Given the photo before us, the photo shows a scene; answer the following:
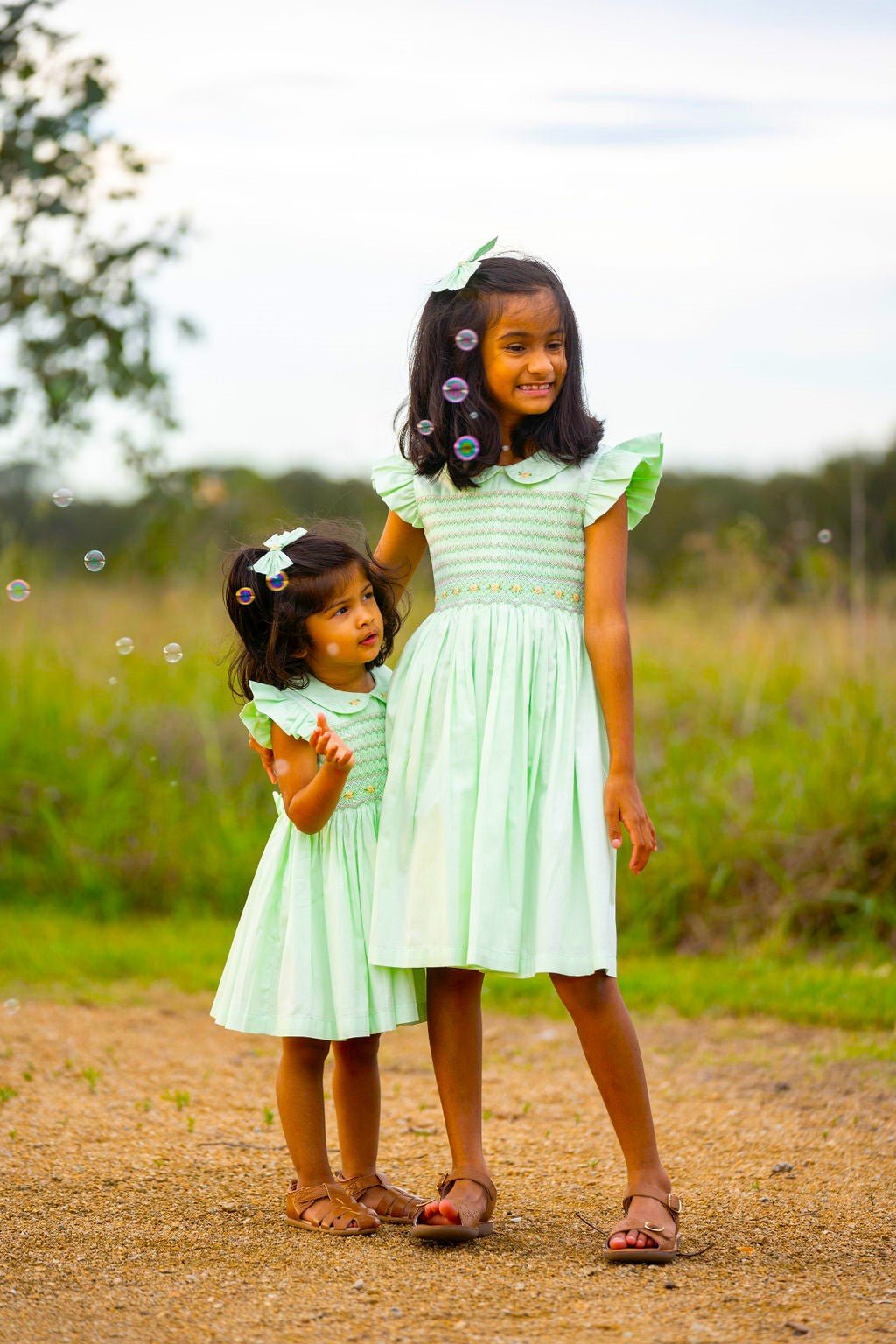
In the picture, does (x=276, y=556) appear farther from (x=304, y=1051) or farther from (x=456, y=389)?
(x=304, y=1051)

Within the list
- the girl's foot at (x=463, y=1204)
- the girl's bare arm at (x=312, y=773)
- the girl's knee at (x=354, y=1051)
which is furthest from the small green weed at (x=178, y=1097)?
the girl's bare arm at (x=312, y=773)

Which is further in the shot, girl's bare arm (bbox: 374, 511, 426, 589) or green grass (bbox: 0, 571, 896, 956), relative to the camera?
green grass (bbox: 0, 571, 896, 956)

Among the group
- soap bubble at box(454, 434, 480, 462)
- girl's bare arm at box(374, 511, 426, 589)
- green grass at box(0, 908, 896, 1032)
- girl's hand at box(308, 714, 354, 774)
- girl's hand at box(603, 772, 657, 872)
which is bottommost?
green grass at box(0, 908, 896, 1032)

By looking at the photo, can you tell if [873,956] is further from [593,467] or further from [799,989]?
[593,467]

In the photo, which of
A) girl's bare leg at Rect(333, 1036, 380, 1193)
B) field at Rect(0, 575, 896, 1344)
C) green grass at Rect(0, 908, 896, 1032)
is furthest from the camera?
green grass at Rect(0, 908, 896, 1032)

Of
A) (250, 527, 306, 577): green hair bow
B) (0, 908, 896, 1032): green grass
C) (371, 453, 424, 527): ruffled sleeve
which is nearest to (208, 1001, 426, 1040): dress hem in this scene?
(250, 527, 306, 577): green hair bow

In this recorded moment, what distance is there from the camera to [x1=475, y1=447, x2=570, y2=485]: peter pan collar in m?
2.82

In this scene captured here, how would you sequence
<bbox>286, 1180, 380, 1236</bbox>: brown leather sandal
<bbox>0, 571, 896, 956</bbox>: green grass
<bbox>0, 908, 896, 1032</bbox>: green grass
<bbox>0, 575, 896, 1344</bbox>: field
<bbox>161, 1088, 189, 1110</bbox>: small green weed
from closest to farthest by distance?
<bbox>0, 575, 896, 1344</bbox>: field → <bbox>286, 1180, 380, 1236</bbox>: brown leather sandal → <bbox>161, 1088, 189, 1110</bbox>: small green weed → <bbox>0, 908, 896, 1032</bbox>: green grass → <bbox>0, 571, 896, 956</bbox>: green grass

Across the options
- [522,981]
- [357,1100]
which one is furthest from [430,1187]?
[522,981]

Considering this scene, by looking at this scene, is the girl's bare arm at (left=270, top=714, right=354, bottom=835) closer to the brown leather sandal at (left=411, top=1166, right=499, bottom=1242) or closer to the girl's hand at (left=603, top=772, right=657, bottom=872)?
the girl's hand at (left=603, top=772, right=657, bottom=872)

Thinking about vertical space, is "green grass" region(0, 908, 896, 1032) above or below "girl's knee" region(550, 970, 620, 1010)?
below

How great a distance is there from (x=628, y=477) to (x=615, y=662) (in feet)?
1.16

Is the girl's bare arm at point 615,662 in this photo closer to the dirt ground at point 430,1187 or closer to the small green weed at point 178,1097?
the dirt ground at point 430,1187

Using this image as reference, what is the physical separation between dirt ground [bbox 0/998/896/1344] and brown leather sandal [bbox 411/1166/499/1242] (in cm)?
3
